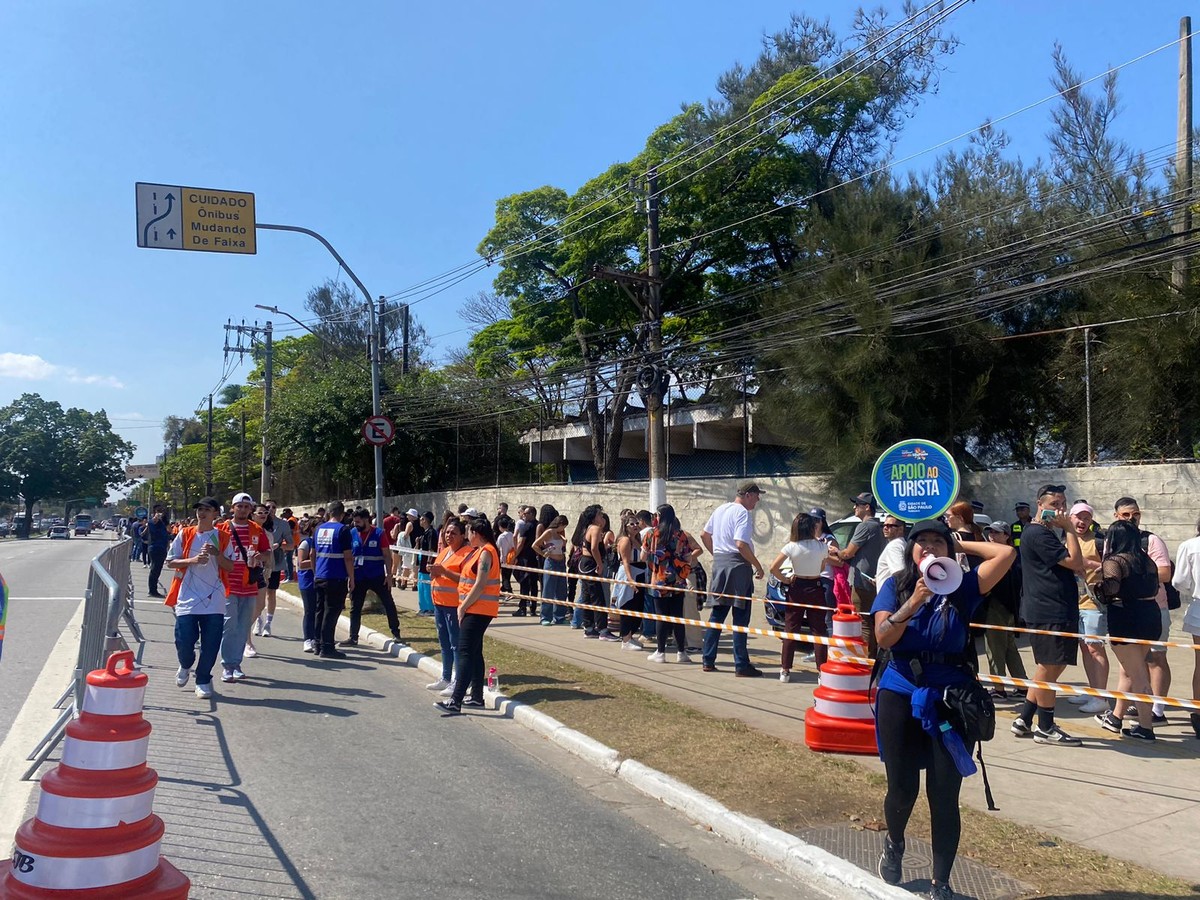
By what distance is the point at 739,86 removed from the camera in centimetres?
2617

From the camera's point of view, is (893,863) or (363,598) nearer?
(893,863)

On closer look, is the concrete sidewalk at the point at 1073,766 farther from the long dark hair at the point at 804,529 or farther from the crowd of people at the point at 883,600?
the long dark hair at the point at 804,529

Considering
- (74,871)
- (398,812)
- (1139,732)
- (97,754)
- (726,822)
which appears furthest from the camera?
(1139,732)

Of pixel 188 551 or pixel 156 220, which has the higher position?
pixel 156 220

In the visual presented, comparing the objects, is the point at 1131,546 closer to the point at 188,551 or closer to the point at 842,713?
the point at 842,713

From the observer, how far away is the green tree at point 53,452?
3354 inches

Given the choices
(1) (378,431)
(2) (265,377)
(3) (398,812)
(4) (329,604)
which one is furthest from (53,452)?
(3) (398,812)

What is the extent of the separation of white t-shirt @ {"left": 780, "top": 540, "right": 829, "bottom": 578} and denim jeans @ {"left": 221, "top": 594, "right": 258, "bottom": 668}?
5.73 m

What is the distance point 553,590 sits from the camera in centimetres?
1465

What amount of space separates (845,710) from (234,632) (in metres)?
6.34

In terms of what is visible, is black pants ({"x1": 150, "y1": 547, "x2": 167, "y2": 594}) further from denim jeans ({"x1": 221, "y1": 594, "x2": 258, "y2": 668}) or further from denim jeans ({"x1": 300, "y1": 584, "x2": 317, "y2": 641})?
denim jeans ({"x1": 221, "y1": 594, "x2": 258, "y2": 668})

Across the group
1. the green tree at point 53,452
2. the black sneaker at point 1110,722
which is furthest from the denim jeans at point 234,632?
the green tree at point 53,452

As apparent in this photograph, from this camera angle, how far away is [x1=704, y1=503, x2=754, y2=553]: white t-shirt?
10.1 meters

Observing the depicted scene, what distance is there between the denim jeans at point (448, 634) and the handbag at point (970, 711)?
18.3 feet
